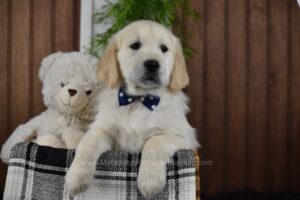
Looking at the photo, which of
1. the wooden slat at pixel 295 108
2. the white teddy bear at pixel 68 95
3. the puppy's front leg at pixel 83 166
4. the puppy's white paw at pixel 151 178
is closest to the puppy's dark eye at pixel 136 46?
the white teddy bear at pixel 68 95

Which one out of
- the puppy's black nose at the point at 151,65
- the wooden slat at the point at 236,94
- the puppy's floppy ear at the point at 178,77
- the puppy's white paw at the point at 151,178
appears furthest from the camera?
the wooden slat at the point at 236,94

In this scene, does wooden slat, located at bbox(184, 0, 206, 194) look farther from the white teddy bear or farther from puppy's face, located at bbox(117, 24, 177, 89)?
puppy's face, located at bbox(117, 24, 177, 89)

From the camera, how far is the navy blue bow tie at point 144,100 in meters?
1.64

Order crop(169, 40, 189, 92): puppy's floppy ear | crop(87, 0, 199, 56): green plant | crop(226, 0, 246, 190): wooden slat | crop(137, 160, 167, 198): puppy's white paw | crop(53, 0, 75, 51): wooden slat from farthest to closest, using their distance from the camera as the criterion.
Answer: crop(226, 0, 246, 190): wooden slat, crop(53, 0, 75, 51): wooden slat, crop(87, 0, 199, 56): green plant, crop(169, 40, 189, 92): puppy's floppy ear, crop(137, 160, 167, 198): puppy's white paw

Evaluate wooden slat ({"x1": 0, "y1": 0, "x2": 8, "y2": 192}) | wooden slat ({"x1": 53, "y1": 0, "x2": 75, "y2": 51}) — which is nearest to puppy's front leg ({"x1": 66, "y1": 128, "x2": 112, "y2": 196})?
wooden slat ({"x1": 53, "y1": 0, "x2": 75, "y2": 51})

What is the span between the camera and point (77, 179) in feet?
4.41

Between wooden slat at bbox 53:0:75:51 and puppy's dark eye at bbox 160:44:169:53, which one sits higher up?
wooden slat at bbox 53:0:75:51

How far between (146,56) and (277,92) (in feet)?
5.34

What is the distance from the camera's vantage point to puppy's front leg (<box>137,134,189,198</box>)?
130 centimetres

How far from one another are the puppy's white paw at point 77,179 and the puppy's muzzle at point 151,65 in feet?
1.43

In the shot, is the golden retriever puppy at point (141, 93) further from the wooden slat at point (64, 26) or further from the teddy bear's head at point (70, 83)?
the wooden slat at point (64, 26)

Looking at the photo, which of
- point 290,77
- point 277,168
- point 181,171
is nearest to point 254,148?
point 277,168

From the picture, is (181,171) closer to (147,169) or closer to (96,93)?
(147,169)

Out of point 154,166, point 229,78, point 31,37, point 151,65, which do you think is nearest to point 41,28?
point 31,37
